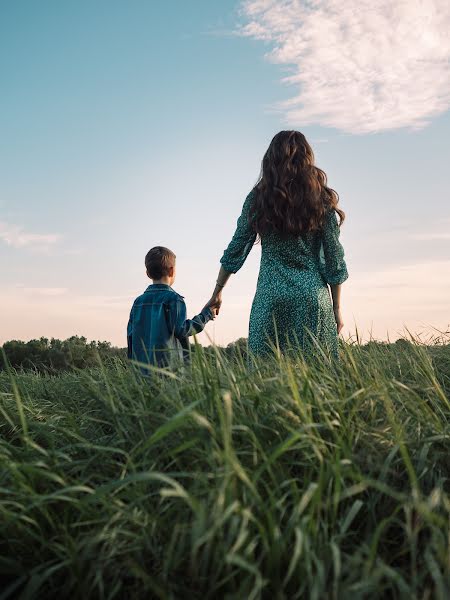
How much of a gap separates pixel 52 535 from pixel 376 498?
1.10 m

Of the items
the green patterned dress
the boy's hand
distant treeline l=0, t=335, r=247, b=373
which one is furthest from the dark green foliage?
the green patterned dress

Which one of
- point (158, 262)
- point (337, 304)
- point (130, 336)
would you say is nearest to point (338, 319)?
point (337, 304)

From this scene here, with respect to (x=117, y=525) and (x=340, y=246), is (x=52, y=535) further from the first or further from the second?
(x=340, y=246)

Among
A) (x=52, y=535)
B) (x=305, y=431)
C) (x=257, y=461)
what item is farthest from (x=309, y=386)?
(x=52, y=535)

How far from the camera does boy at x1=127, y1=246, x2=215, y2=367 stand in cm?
570

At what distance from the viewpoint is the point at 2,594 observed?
1.81m

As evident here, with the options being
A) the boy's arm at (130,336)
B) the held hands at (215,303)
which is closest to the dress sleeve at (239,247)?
the held hands at (215,303)

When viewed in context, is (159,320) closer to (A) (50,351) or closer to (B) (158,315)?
(B) (158,315)

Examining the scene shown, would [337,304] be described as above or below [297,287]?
below

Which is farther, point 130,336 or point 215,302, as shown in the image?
point 130,336

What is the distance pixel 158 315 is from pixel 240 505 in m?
4.01

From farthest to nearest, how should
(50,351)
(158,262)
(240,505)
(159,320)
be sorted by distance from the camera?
(50,351), (158,262), (159,320), (240,505)

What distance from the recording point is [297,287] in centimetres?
471

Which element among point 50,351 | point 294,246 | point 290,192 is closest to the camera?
point 290,192
